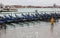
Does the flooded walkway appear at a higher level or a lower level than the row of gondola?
higher

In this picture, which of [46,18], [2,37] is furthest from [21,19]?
[2,37]

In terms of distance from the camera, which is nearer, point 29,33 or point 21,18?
point 29,33

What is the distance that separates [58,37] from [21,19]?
14692mm

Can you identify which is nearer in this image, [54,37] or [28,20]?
[54,37]

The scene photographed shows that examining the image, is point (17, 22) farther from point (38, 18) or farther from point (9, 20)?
point (38, 18)

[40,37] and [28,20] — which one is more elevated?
[40,37]

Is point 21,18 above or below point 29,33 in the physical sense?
below

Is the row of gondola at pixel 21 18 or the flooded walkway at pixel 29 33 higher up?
the flooded walkway at pixel 29 33

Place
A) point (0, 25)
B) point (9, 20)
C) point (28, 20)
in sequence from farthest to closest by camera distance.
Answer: point (28, 20), point (9, 20), point (0, 25)

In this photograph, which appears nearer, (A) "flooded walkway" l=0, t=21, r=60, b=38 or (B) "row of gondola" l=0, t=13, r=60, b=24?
(A) "flooded walkway" l=0, t=21, r=60, b=38

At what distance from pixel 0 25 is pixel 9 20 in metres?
4.83

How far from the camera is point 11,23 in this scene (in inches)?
971

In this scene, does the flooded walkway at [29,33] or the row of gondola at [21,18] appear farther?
the row of gondola at [21,18]

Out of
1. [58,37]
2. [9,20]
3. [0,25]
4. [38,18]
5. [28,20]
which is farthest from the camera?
[38,18]
